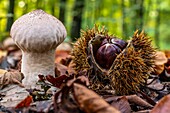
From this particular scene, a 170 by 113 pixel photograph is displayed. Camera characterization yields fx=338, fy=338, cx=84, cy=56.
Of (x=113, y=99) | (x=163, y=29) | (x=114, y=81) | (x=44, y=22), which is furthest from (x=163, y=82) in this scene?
(x=163, y=29)

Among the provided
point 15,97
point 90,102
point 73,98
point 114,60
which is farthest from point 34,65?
point 90,102

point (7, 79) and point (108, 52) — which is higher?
point (108, 52)

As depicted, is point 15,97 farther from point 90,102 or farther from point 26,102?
point 90,102

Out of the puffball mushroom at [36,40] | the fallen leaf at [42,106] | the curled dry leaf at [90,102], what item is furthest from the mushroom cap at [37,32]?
the curled dry leaf at [90,102]

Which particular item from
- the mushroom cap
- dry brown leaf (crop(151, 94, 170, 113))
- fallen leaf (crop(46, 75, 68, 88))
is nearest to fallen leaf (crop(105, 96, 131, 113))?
dry brown leaf (crop(151, 94, 170, 113))

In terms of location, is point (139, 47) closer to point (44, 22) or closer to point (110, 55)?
point (110, 55)

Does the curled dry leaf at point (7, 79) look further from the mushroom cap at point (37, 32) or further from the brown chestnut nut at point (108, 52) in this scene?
the brown chestnut nut at point (108, 52)
